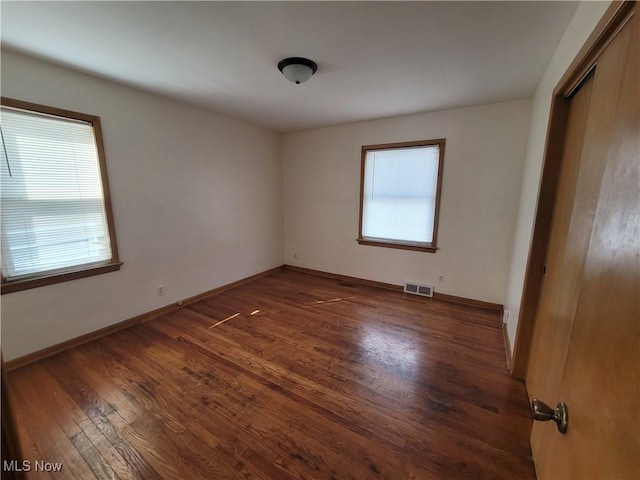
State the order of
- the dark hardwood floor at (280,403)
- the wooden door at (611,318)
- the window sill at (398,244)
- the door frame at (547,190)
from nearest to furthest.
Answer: the wooden door at (611,318)
the door frame at (547,190)
the dark hardwood floor at (280,403)
the window sill at (398,244)

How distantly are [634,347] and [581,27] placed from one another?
5.87ft

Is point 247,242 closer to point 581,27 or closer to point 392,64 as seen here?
point 392,64

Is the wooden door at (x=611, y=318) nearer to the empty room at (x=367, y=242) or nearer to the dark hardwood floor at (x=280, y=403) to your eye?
the empty room at (x=367, y=242)

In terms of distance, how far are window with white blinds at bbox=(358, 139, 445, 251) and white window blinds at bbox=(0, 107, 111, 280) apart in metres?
3.14

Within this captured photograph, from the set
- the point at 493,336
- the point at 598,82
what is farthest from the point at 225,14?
the point at 493,336

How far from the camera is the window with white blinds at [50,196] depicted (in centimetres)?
196

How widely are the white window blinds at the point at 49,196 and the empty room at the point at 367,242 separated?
0.05 ft

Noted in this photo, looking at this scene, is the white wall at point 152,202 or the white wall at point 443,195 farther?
the white wall at point 443,195

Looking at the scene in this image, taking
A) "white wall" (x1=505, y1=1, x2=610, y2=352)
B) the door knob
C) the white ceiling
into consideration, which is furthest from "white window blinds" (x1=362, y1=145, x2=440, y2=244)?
the door knob

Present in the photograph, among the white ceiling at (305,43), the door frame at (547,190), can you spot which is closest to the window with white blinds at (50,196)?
the white ceiling at (305,43)

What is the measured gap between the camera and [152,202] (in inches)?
111

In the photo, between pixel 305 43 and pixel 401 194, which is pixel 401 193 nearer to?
pixel 401 194

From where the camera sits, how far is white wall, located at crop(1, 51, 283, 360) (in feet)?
6.89

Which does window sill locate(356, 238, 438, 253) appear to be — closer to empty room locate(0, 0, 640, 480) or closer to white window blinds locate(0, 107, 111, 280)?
empty room locate(0, 0, 640, 480)
